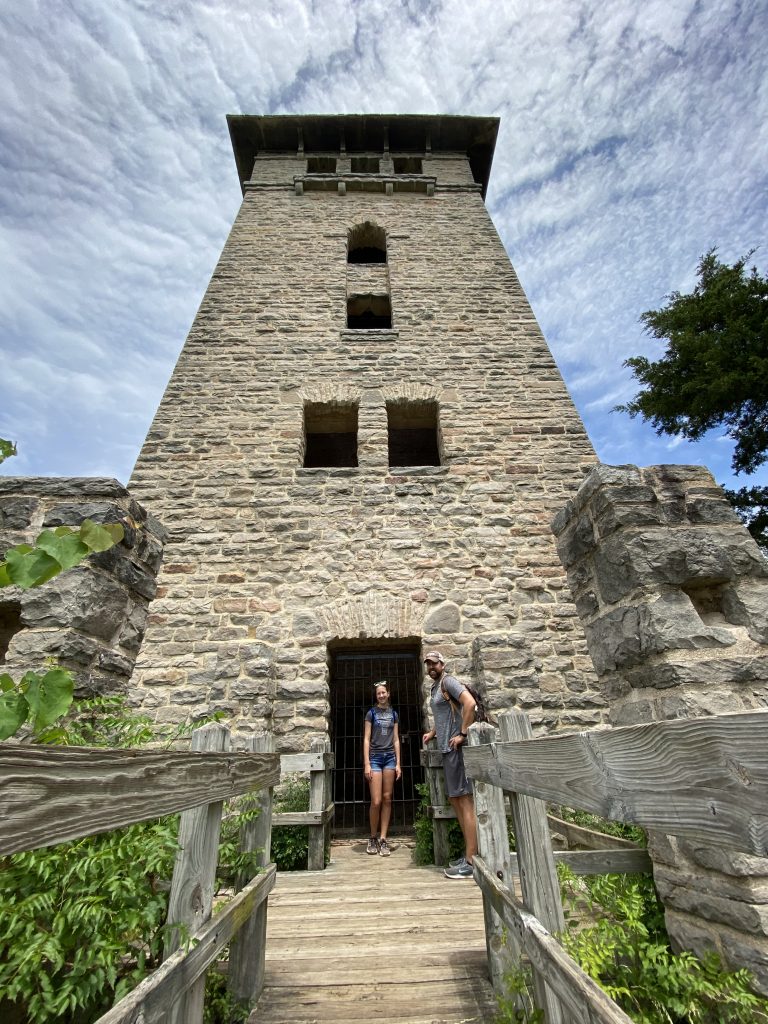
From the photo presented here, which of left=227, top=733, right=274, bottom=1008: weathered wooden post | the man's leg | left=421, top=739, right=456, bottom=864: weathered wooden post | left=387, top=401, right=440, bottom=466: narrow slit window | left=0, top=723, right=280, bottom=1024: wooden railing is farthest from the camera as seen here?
left=387, top=401, right=440, bottom=466: narrow slit window

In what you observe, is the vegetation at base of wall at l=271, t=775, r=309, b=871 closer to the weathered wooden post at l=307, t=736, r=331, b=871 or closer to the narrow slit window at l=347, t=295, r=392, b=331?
the weathered wooden post at l=307, t=736, r=331, b=871

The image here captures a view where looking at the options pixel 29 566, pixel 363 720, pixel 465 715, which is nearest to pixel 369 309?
pixel 363 720

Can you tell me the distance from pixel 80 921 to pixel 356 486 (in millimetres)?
5082

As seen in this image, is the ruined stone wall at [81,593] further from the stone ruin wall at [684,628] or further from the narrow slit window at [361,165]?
the narrow slit window at [361,165]

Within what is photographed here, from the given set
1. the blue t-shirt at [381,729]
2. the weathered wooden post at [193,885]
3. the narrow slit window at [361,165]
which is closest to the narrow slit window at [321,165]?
the narrow slit window at [361,165]

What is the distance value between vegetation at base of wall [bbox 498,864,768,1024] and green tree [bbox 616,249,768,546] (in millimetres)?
10819

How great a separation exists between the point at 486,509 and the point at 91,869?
5.22m

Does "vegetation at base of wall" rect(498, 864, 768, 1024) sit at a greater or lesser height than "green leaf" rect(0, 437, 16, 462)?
lesser

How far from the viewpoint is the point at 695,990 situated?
192cm

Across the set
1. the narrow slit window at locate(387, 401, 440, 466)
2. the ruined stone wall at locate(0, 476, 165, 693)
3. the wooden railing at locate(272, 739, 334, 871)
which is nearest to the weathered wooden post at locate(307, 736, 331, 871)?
the wooden railing at locate(272, 739, 334, 871)

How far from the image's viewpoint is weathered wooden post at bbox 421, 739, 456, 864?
420cm

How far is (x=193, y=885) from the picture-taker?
5.12 ft

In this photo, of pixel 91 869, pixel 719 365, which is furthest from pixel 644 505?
pixel 719 365

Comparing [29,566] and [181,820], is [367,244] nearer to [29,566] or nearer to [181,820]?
[29,566]
